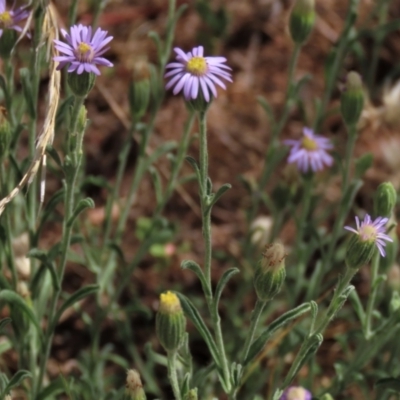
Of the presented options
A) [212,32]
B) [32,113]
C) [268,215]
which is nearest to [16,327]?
[32,113]

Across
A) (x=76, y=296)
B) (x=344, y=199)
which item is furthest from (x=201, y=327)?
(x=344, y=199)

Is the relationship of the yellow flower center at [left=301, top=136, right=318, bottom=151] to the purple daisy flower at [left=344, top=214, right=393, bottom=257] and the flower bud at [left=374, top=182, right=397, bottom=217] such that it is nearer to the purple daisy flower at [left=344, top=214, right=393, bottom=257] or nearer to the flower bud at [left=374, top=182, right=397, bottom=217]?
the flower bud at [left=374, top=182, right=397, bottom=217]

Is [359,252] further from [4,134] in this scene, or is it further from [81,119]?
[4,134]

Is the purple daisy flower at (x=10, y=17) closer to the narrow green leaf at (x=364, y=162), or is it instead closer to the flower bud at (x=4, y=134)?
the flower bud at (x=4, y=134)

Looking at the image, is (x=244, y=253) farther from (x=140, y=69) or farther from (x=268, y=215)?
(x=140, y=69)

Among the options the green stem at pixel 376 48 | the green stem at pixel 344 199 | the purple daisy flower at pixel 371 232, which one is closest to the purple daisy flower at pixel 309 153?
the green stem at pixel 344 199

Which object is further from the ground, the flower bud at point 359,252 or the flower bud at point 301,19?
the flower bud at point 301,19
